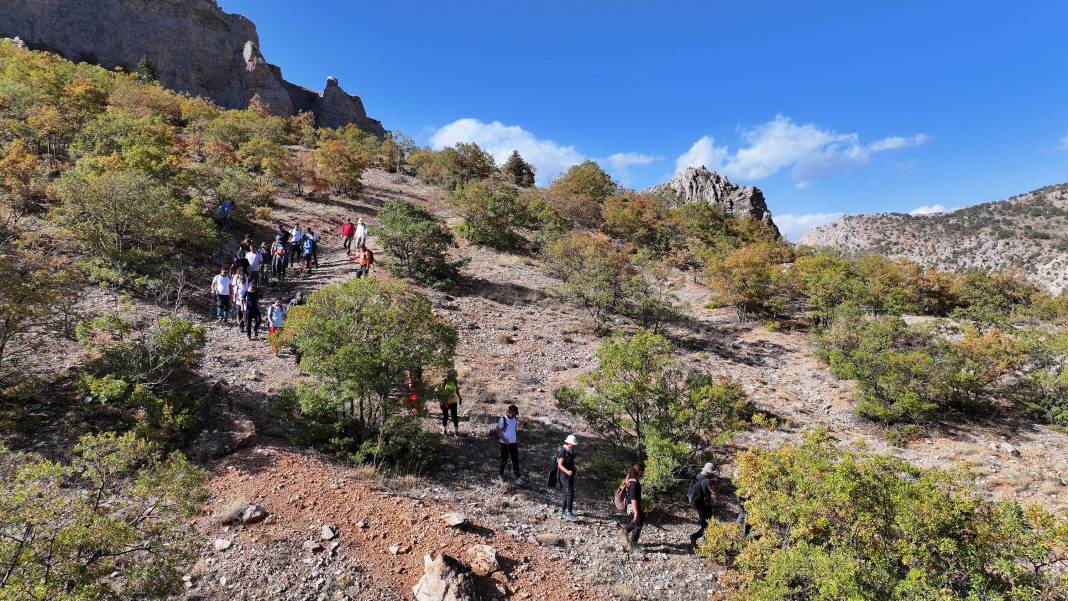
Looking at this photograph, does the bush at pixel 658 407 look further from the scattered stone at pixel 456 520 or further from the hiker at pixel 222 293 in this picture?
the hiker at pixel 222 293

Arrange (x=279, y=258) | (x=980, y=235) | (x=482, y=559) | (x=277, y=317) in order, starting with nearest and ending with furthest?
(x=482, y=559)
(x=277, y=317)
(x=279, y=258)
(x=980, y=235)

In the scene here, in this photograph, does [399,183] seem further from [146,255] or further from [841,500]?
[841,500]

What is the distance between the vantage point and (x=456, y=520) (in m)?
6.43

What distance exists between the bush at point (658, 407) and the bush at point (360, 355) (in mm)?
3012

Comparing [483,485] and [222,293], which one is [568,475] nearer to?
[483,485]

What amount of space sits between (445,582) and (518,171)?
150 feet

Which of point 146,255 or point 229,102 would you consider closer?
point 146,255

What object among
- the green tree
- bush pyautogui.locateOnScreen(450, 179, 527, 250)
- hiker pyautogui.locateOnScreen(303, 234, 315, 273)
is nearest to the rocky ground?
hiker pyautogui.locateOnScreen(303, 234, 315, 273)

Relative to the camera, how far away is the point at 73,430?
261 inches

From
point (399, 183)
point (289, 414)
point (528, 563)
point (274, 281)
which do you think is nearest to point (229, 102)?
point (399, 183)

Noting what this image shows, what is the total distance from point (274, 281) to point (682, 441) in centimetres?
1347

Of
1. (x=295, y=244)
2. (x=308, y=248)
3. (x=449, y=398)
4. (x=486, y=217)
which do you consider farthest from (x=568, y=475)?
(x=486, y=217)

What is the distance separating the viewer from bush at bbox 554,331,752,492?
8.13 m

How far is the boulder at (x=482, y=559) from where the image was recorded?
575 cm
